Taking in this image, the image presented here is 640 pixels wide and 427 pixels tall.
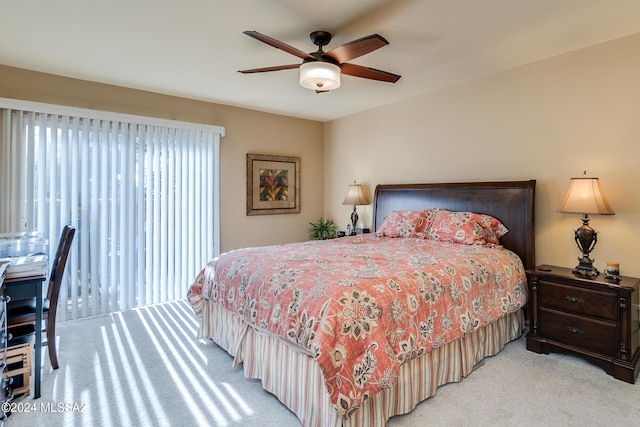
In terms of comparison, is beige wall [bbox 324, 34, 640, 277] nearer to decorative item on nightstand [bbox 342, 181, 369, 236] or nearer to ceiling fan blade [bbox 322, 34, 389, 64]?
decorative item on nightstand [bbox 342, 181, 369, 236]

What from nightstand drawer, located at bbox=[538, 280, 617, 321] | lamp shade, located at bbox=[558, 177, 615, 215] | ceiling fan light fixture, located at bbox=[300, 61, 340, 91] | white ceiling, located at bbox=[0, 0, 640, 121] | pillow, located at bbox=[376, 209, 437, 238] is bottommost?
nightstand drawer, located at bbox=[538, 280, 617, 321]

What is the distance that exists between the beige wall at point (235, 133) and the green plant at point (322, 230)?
4.5 inches

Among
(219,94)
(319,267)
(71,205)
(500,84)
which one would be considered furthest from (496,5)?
(71,205)

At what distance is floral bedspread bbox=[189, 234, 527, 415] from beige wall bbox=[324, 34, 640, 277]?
797mm

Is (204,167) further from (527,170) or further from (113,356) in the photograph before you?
(527,170)

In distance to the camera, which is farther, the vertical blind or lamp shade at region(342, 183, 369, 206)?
lamp shade at region(342, 183, 369, 206)

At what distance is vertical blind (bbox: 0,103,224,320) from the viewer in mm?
3404

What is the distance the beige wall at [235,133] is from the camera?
354 cm

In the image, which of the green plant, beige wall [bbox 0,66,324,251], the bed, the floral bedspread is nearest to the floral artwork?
beige wall [bbox 0,66,324,251]

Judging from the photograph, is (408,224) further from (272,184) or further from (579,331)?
(272,184)

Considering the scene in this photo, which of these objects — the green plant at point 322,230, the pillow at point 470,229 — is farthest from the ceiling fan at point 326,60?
the green plant at point 322,230

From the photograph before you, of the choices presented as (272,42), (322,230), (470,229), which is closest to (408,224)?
(470,229)

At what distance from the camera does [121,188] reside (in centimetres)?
391

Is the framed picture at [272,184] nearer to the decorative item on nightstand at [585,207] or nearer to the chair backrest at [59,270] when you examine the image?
the chair backrest at [59,270]
